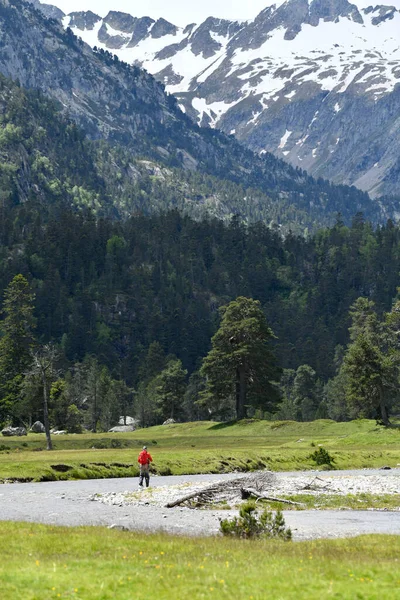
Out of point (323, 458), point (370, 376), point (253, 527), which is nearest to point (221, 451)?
point (323, 458)

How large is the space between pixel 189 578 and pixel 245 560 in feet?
9.50

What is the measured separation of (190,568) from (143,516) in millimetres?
16382

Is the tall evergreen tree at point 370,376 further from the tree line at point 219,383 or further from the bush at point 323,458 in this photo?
the bush at point 323,458

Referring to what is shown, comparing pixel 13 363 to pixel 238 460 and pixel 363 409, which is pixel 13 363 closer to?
pixel 363 409

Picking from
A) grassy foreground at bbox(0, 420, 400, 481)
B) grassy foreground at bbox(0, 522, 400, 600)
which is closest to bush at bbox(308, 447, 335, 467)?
grassy foreground at bbox(0, 420, 400, 481)

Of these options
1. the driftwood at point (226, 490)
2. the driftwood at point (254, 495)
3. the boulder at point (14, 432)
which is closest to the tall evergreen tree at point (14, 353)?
the boulder at point (14, 432)

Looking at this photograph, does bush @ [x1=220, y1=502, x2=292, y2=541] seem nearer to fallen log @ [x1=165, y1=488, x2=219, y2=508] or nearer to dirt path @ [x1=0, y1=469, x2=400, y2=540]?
dirt path @ [x1=0, y1=469, x2=400, y2=540]

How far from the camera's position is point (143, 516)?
38844 mm

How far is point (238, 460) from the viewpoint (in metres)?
65.8

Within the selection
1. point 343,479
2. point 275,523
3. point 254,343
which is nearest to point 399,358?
point 254,343

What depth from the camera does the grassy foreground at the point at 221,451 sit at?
61.5 meters

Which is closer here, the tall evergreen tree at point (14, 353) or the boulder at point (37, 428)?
the boulder at point (37, 428)

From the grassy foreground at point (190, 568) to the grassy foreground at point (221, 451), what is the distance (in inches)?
1233

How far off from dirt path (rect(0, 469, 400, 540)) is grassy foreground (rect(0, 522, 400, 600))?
15.1ft
